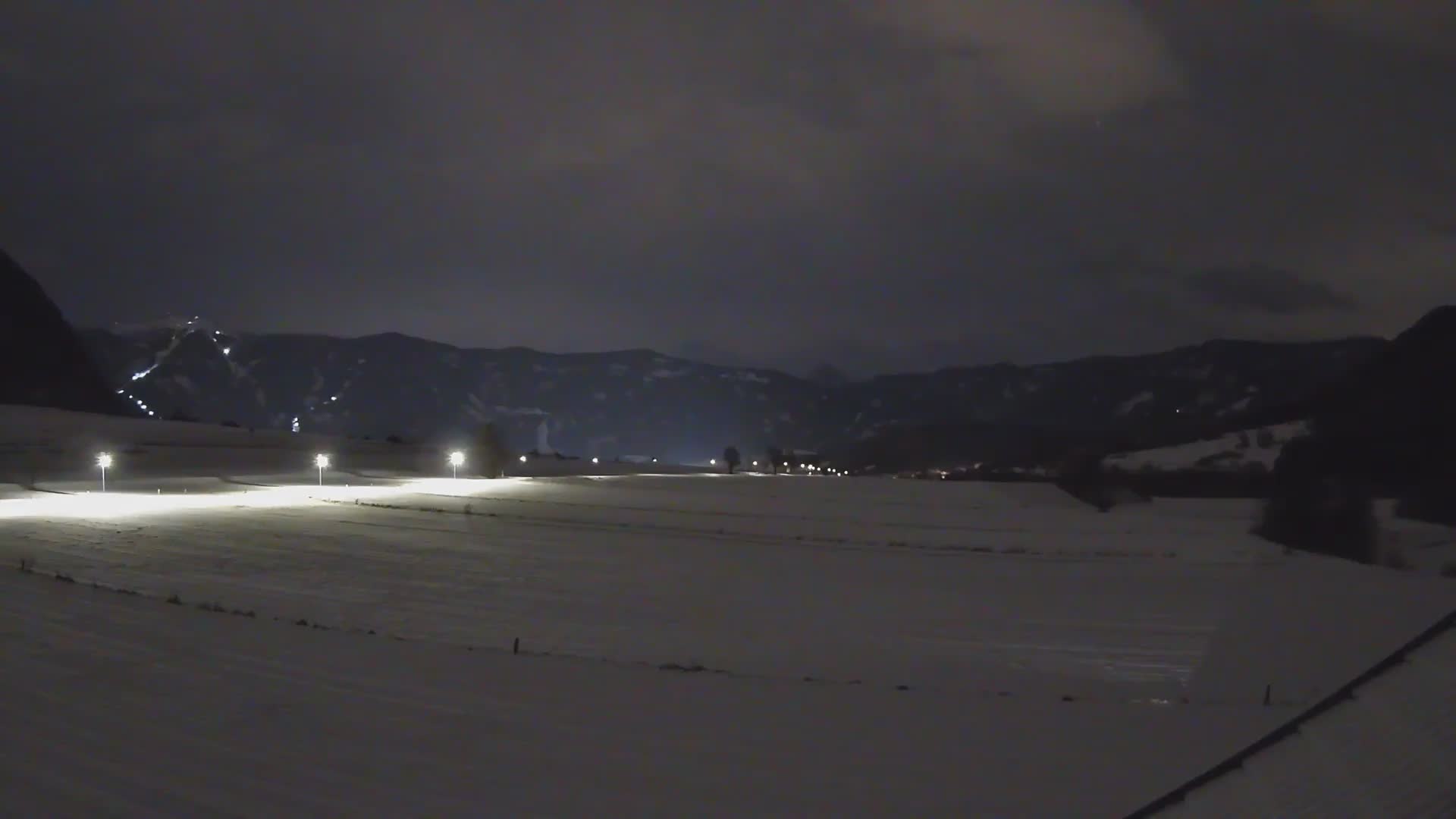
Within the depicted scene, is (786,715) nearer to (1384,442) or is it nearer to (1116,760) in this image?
(1116,760)

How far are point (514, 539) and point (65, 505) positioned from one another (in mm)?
17975

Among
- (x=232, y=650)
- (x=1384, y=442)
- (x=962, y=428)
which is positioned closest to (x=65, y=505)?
(x=232, y=650)

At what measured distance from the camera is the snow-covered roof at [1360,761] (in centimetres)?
532

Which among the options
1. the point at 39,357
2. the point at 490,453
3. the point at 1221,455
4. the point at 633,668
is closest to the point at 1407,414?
the point at 1221,455

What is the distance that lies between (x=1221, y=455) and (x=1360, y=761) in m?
62.1

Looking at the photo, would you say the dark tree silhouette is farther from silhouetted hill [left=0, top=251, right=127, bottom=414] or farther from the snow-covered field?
silhouetted hill [left=0, top=251, right=127, bottom=414]

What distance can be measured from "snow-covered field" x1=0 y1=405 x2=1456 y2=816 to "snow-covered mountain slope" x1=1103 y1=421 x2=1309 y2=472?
104ft

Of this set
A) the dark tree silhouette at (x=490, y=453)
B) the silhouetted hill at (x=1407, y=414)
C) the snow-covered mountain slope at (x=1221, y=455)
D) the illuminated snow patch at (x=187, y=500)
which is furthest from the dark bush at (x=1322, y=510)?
the dark tree silhouette at (x=490, y=453)

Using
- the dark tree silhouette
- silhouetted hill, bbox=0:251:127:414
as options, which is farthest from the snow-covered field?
silhouetted hill, bbox=0:251:127:414

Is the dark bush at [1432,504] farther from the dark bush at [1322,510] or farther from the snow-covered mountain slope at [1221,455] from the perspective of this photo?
the snow-covered mountain slope at [1221,455]

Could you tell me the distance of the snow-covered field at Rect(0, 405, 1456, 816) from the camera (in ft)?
26.5

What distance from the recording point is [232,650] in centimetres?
1195

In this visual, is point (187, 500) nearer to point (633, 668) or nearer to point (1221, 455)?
point (633, 668)

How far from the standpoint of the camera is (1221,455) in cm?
6153
